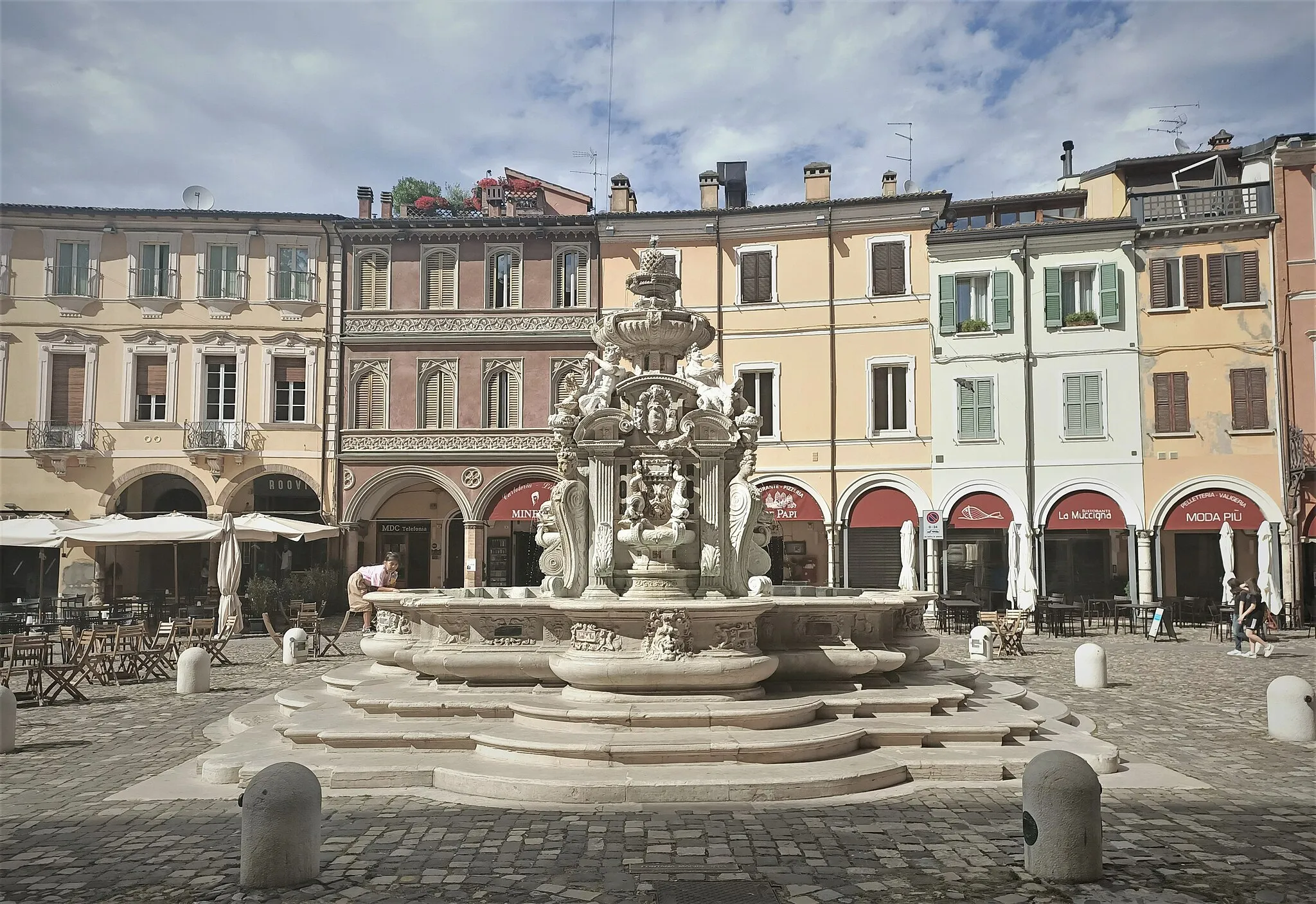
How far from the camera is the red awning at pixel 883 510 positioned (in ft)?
101

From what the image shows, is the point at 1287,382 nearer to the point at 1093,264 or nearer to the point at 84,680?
the point at 1093,264

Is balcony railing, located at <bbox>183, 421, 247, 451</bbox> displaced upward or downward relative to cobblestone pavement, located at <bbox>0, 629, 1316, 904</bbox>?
upward

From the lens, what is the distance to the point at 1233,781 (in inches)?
346

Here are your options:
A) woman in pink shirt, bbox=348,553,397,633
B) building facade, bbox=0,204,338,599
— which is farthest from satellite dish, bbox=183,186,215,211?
woman in pink shirt, bbox=348,553,397,633

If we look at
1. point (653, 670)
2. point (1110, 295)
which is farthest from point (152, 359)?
point (1110, 295)

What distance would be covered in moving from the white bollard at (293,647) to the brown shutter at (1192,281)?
2684 cm

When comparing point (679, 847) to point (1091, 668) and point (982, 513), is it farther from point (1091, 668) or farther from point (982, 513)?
point (982, 513)

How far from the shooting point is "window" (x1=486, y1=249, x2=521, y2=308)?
3300 cm

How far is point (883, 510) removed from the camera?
30906 millimetres

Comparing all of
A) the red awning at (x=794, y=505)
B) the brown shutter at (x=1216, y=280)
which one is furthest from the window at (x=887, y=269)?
the brown shutter at (x=1216, y=280)

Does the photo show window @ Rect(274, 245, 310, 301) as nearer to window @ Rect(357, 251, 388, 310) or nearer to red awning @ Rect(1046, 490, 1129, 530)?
window @ Rect(357, 251, 388, 310)

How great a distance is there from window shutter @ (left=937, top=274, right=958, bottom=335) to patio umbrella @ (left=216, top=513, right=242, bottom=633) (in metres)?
21.6

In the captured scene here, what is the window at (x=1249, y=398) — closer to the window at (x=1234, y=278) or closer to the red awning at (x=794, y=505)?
the window at (x=1234, y=278)

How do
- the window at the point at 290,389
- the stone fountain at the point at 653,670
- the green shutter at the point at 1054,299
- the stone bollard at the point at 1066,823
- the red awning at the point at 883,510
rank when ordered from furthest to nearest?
the window at the point at 290,389
the red awning at the point at 883,510
the green shutter at the point at 1054,299
the stone fountain at the point at 653,670
the stone bollard at the point at 1066,823
